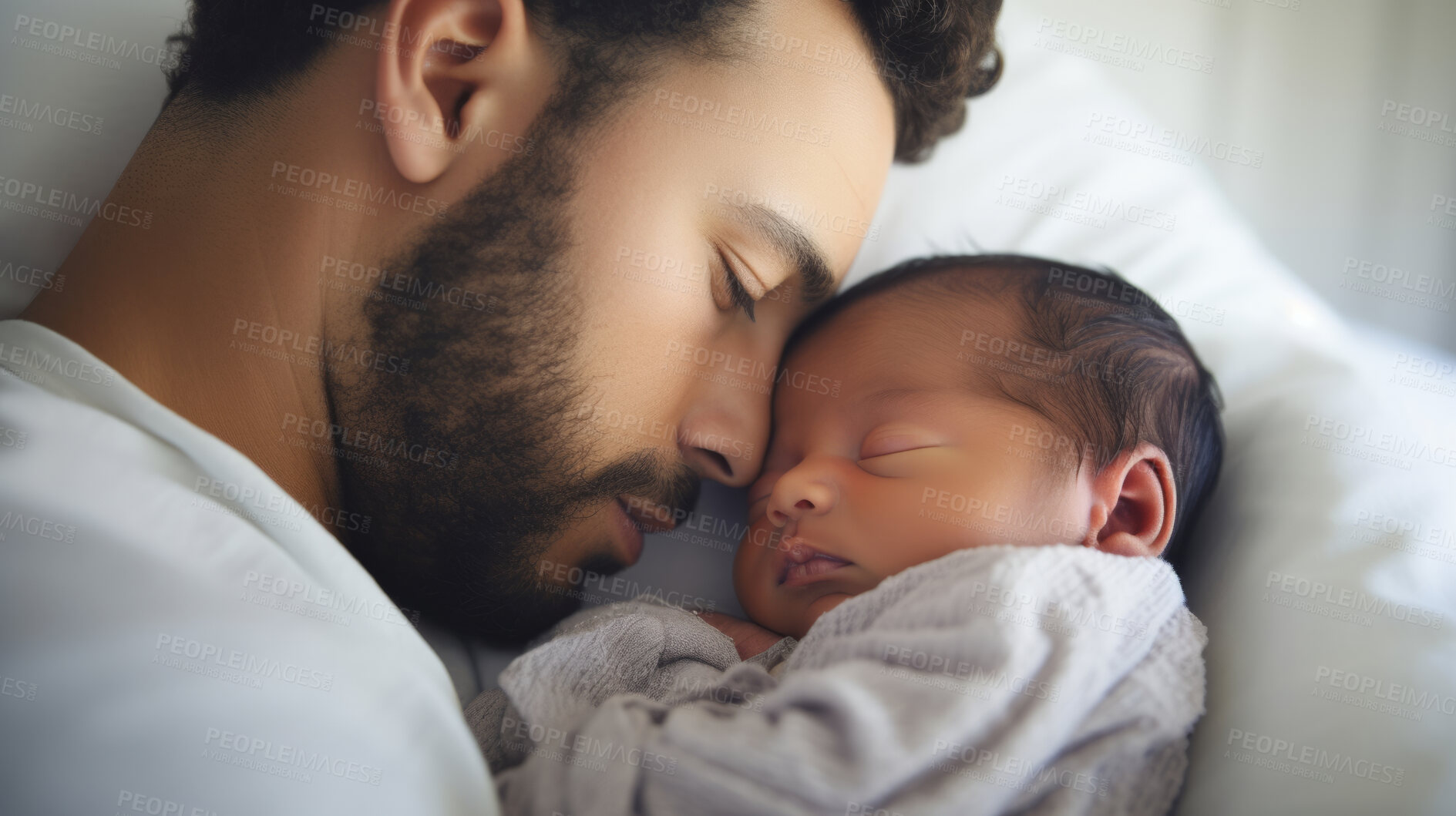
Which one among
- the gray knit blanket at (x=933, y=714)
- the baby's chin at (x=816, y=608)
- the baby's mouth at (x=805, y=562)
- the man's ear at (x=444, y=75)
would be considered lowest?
the baby's chin at (x=816, y=608)

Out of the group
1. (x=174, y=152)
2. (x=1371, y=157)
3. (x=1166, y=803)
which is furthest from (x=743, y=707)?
(x=1371, y=157)

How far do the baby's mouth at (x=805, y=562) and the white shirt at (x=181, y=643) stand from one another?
50cm

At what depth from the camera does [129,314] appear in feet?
3.73

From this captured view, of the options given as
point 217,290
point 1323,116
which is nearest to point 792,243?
point 217,290

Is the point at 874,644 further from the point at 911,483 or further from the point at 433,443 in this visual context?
the point at 433,443

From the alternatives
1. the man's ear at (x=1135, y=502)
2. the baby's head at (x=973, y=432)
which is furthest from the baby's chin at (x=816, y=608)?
the man's ear at (x=1135, y=502)

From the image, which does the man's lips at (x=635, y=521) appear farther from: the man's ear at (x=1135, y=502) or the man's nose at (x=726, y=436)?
the man's ear at (x=1135, y=502)

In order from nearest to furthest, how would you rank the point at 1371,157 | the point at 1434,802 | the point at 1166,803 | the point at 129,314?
the point at 1434,802 → the point at 1166,803 → the point at 129,314 → the point at 1371,157

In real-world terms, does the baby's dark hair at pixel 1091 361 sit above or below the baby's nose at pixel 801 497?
above

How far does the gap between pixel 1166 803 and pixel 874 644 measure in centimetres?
38

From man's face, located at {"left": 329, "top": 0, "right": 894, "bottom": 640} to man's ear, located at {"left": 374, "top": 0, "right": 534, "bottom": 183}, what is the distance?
3.0 inches

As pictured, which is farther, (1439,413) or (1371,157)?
(1371,157)

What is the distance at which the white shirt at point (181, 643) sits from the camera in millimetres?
821

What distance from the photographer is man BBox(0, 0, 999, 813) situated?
1.15 metres
